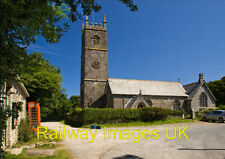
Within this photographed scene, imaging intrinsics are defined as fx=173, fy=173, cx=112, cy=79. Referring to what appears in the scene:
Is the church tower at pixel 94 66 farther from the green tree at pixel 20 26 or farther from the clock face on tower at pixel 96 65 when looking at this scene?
the green tree at pixel 20 26

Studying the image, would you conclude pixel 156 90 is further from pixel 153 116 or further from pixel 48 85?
pixel 48 85

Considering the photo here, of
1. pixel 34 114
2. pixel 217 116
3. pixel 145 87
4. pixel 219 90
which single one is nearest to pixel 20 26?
pixel 34 114

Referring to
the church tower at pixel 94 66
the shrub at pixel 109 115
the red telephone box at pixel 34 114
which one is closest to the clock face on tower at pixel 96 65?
the church tower at pixel 94 66

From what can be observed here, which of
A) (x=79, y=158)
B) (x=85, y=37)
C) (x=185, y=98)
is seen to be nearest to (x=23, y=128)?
(x=79, y=158)

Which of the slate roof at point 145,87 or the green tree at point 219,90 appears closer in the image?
the slate roof at point 145,87

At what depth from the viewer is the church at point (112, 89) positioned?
31422 millimetres

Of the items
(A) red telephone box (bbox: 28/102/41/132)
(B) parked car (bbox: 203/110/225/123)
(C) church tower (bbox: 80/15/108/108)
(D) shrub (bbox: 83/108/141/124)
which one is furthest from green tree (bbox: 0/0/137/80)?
(C) church tower (bbox: 80/15/108/108)

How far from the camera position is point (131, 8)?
580 cm

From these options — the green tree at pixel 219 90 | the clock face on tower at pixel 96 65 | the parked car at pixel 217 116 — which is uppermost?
the clock face on tower at pixel 96 65

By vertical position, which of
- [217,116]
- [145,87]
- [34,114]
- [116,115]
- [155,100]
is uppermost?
[145,87]

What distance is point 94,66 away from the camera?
108 ft

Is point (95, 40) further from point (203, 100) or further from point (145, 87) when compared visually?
point (203, 100)

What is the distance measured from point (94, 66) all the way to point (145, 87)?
10.6m

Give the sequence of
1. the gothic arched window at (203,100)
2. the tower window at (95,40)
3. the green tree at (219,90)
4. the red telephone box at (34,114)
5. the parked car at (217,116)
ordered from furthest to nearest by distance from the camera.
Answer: the green tree at (219,90) < the tower window at (95,40) < the gothic arched window at (203,100) < the parked car at (217,116) < the red telephone box at (34,114)
